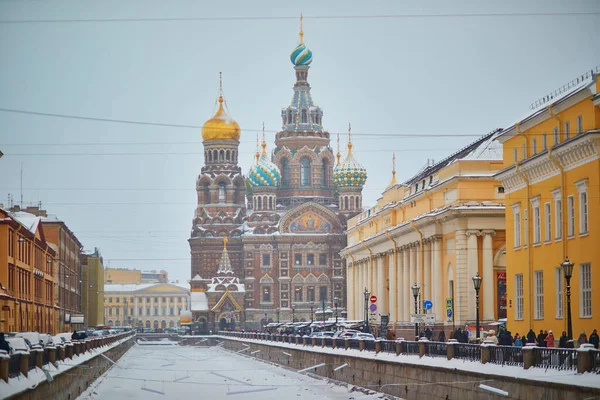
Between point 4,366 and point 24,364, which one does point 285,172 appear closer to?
point 24,364

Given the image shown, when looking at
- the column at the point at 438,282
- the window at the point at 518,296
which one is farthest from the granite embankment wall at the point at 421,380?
the column at the point at 438,282

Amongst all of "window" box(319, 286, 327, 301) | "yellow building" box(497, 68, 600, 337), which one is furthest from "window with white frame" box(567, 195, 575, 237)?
"window" box(319, 286, 327, 301)

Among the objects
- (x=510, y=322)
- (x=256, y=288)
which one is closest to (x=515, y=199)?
(x=510, y=322)

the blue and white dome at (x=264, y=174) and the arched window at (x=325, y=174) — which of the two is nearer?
the blue and white dome at (x=264, y=174)

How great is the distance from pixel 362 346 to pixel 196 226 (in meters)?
102

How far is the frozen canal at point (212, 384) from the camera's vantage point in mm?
44531

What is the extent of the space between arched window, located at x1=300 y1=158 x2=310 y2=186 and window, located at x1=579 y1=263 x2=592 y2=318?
105m

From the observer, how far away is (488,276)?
60406 millimetres

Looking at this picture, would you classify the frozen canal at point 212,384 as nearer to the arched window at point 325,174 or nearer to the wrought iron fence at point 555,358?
the wrought iron fence at point 555,358

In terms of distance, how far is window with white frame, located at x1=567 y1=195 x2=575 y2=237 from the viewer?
4222 centimetres

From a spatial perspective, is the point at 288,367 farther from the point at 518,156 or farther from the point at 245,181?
the point at 245,181

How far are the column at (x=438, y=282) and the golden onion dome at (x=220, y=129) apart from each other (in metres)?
84.3

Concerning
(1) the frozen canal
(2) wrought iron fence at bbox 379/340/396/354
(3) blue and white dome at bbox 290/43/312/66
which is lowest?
(1) the frozen canal

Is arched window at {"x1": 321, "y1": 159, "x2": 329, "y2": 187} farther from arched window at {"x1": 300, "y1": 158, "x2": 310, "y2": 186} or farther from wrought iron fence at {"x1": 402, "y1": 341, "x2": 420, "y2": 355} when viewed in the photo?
wrought iron fence at {"x1": 402, "y1": 341, "x2": 420, "y2": 355}
